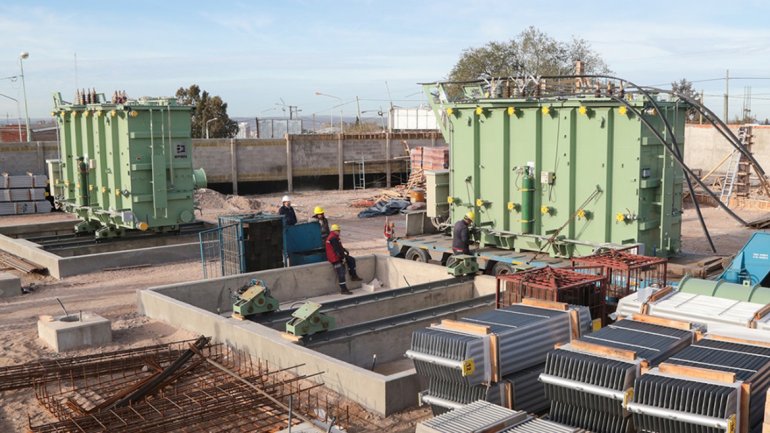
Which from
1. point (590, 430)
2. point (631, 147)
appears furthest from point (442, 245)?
point (590, 430)

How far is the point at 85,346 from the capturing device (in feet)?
36.2

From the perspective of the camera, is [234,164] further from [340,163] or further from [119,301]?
[119,301]

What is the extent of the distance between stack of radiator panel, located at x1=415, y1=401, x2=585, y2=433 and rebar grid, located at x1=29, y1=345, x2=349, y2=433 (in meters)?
1.98

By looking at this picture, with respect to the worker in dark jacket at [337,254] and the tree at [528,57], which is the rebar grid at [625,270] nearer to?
the worker in dark jacket at [337,254]

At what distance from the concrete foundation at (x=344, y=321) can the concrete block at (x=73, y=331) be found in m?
1.11

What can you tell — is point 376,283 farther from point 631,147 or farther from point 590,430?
point 590,430

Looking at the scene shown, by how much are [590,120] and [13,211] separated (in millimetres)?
21682

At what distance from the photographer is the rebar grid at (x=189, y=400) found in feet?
25.8

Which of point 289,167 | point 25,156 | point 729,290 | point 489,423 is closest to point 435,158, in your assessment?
point 289,167

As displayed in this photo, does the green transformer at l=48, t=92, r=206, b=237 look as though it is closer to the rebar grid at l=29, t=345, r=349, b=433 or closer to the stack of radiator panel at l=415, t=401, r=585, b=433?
the rebar grid at l=29, t=345, r=349, b=433

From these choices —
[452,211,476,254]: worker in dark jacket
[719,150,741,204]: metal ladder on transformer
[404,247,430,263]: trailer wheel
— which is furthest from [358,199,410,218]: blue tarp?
[452,211,476,254]: worker in dark jacket

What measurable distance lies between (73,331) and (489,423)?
6974mm

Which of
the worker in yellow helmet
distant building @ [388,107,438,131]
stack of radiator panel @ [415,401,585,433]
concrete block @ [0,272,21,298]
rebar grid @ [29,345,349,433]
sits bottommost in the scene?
rebar grid @ [29,345,349,433]

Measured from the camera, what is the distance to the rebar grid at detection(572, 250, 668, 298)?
10.3m
